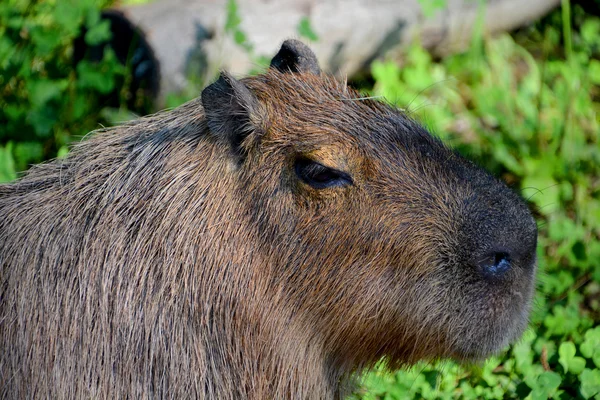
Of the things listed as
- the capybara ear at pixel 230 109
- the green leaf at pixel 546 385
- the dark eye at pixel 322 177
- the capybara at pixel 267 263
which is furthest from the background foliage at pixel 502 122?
the capybara ear at pixel 230 109

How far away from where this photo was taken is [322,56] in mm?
5820

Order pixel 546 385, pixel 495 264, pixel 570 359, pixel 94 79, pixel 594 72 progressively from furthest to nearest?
pixel 594 72
pixel 94 79
pixel 570 359
pixel 546 385
pixel 495 264

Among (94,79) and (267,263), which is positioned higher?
(94,79)

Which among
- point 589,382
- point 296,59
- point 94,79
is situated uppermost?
point 94,79

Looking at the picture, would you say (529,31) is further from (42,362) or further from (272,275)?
(42,362)

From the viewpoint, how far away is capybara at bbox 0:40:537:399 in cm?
283

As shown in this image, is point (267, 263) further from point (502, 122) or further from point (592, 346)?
point (502, 122)

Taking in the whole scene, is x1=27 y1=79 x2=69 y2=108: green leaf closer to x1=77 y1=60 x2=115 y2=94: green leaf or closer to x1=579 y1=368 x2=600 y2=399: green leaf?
x1=77 y1=60 x2=115 y2=94: green leaf

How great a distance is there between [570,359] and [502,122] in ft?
7.11

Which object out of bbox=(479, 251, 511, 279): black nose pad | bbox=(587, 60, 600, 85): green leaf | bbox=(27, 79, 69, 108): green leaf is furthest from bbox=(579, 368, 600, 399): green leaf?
bbox=(27, 79, 69, 108): green leaf

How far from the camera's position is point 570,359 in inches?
153

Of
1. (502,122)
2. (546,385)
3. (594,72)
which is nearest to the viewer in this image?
(546,385)

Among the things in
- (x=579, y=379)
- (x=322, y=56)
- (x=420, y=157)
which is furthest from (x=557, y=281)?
(x=322, y=56)

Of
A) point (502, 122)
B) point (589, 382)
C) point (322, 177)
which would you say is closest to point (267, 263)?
point (322, 177)
